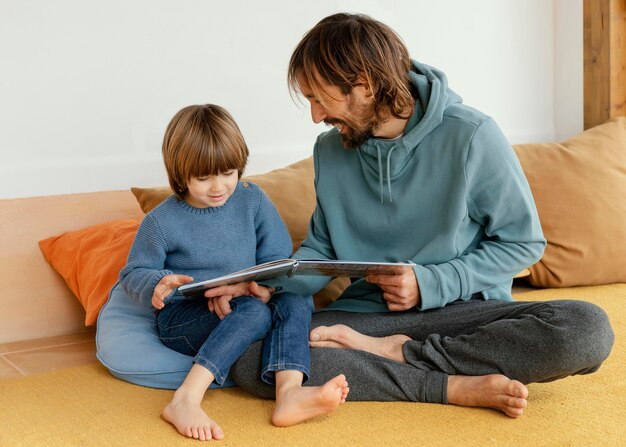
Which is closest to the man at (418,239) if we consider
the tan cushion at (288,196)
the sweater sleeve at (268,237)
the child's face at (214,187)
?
the sweater sleeve at (268,237)

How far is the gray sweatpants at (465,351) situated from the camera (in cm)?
152

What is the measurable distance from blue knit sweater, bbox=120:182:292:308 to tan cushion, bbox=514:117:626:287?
39.6 inches

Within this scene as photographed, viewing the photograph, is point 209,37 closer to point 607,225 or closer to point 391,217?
point 391,217

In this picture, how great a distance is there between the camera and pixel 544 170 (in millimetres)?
2627

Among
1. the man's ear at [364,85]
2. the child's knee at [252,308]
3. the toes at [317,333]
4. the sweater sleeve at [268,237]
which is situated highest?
the man's ear at [364,85]

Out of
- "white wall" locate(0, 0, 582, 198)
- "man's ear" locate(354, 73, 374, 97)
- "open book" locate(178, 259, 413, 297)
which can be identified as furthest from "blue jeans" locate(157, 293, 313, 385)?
"white wall" locate(0, 0, 582, 198)

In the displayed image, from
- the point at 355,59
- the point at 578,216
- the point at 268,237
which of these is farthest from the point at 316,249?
the point at 578,216

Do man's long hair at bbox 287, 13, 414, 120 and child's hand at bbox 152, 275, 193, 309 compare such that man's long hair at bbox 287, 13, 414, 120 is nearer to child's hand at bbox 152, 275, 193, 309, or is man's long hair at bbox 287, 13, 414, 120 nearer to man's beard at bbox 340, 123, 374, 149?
man's beard at bbox 340, 123, 374, 149

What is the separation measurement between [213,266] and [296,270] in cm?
35

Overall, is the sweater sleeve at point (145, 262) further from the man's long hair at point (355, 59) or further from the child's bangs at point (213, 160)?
the man's long hair at point (355, 59)

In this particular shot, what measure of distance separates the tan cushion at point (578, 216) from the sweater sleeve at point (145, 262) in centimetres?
123

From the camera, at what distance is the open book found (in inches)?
59.8

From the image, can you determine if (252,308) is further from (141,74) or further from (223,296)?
(141,74)

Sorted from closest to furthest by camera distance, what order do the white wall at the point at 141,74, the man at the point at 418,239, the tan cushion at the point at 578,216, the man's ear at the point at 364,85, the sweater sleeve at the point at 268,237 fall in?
the man at the point at 418,239, the man's ear at the point at 364,85, the sweater sleeve at the point at 268,237, the white wall at the point at 141,74, the tan cushion at the point at 578,216
